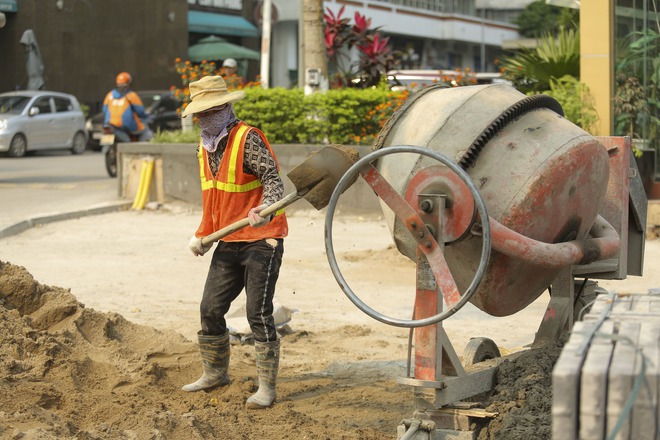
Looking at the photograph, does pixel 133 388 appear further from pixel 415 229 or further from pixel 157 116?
pixel 157 116

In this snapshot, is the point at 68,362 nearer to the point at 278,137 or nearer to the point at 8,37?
the point at 278,137

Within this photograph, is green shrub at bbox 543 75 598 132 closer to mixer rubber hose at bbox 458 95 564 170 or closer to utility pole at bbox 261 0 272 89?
utility pole at bbox 261 0 272 89

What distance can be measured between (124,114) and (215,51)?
23132 mm

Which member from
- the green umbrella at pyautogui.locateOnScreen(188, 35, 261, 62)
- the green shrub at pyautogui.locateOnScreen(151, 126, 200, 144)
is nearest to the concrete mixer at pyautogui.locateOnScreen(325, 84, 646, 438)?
the green shrub at pyautogui.locateOnScreen(151, 126, 200, 144)

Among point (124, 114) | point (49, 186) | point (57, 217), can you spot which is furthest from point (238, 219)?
point (49, 186)

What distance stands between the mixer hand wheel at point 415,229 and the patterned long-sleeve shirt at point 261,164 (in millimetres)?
1219

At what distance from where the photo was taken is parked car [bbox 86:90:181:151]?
2841 centimetres

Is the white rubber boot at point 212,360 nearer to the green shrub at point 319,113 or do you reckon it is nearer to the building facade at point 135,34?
the green shrub at point 319,113

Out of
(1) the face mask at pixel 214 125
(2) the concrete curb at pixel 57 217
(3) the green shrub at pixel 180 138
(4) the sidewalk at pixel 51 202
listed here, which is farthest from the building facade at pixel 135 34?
(1) the face mask at pixel 214 125

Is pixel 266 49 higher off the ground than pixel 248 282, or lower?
higher

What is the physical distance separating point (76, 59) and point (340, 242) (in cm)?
2552

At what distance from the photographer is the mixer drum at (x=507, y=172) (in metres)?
4.77

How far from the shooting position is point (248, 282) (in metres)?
5.93

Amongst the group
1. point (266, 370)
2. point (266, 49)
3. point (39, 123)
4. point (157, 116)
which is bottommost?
point (266, 370)
